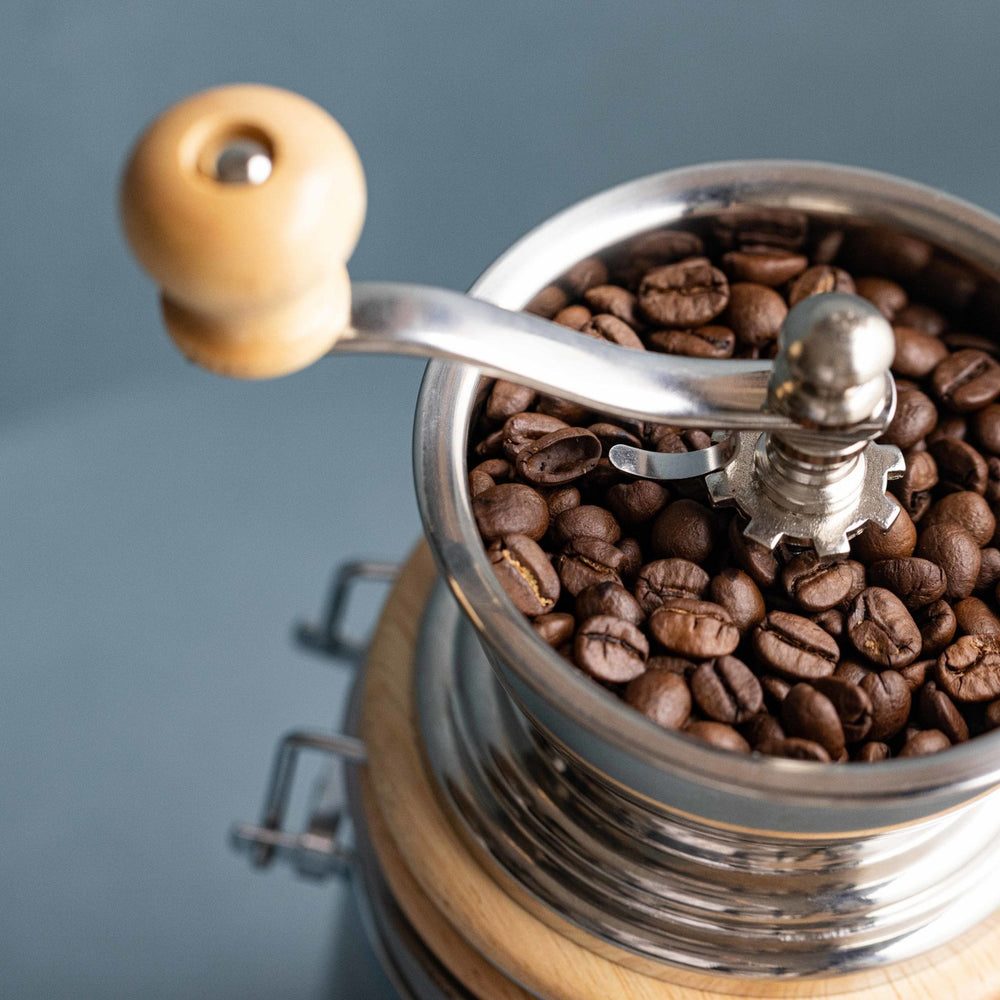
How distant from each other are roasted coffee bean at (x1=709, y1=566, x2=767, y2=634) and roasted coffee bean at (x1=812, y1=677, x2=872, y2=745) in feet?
0.16

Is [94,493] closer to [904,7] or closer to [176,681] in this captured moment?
[176,681]

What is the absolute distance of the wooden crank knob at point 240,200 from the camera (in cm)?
39

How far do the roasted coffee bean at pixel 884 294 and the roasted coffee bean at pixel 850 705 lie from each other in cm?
26

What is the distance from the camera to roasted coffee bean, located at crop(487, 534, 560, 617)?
578mm

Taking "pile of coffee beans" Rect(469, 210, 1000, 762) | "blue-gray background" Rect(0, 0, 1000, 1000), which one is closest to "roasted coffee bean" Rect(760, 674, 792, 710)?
"pile of coffee beans" Rect(469, 210, 1000, 762)

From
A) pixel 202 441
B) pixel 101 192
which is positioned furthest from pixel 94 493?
pixel 101 192

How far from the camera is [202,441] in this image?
1.64m

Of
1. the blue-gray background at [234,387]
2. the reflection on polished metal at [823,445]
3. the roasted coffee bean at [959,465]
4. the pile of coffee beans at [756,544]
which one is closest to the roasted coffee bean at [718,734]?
the pile of coffee beans at [756,544]

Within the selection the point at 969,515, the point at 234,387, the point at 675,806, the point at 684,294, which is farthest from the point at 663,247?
the point at 234,387

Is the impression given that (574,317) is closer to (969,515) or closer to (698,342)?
(698,342)

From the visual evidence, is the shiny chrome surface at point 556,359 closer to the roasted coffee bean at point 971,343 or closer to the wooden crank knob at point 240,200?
the wooden crank knob at point 240,200

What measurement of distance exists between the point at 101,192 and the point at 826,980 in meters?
1.24

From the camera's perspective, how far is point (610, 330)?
0.68m

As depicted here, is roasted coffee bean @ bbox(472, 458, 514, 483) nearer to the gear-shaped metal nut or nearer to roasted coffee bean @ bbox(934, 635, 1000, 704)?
the gear-shaped metal nut
